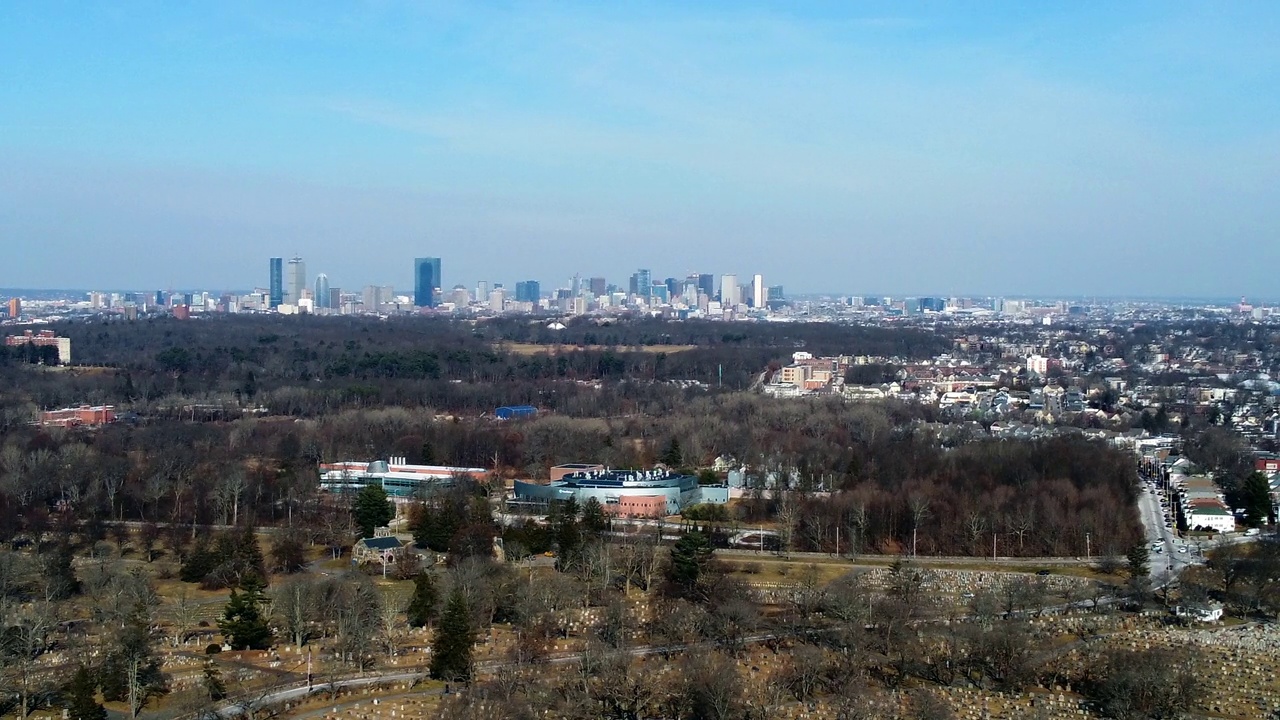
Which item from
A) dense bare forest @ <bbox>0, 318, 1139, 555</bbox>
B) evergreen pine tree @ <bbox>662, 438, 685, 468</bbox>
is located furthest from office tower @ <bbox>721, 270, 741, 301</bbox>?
evergreen pine tree @ <bbox>662, 438, 685, 468</bbox>

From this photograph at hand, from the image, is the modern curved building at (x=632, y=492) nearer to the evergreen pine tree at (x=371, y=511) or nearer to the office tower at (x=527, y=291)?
the evergreen pine tree at (x=371, y=511)

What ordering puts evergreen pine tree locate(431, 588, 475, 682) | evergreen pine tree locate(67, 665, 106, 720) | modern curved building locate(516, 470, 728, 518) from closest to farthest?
1. evergreen pine tree locate(67, 665, 106, 720)
2. evergreen pine tree locate(431, 588, 475, 682)
3. modern curved building locate(516, 470, 728, 518)

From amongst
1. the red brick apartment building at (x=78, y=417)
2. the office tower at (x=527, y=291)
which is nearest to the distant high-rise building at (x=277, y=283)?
the office tower at (x=527, y=291)

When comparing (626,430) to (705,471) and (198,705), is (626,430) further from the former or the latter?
(198,705)

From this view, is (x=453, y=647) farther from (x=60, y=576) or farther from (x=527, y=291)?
(x=527, y=291)

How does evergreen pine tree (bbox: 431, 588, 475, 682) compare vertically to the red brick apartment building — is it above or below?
below

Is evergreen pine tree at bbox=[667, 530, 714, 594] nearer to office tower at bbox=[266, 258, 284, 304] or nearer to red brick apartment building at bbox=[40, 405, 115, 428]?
red brick apartment building at bbox=[40, 405, 115, 428]
